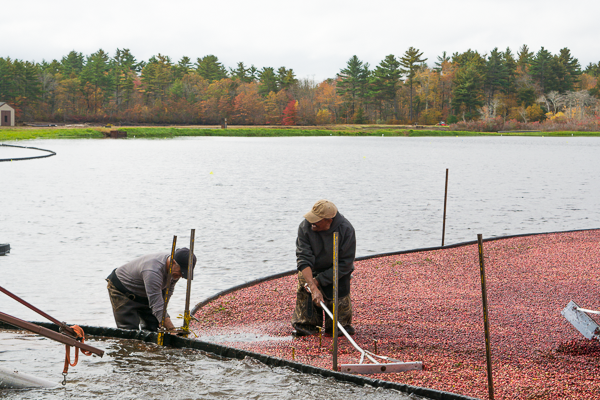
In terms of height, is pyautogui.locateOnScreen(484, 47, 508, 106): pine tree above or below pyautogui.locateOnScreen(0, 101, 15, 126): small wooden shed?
above

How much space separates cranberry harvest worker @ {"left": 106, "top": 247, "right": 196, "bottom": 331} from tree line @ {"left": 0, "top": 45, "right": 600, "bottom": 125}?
107679mm

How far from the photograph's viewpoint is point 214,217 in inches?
716

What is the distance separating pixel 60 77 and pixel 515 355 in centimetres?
12553

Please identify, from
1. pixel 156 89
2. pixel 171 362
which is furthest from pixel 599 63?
pixel 171 362

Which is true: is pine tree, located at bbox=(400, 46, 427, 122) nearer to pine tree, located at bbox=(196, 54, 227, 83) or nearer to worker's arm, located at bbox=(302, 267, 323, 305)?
pine tree, located at bbox=(196, 54, 227, 83)

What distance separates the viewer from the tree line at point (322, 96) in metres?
111

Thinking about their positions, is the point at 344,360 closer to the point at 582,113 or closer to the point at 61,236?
the point at 61,236

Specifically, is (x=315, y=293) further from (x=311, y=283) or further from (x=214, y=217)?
(x=214, y=217)

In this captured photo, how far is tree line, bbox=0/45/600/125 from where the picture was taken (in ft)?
365

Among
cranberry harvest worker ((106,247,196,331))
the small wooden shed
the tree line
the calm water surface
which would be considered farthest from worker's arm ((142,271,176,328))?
the tree line

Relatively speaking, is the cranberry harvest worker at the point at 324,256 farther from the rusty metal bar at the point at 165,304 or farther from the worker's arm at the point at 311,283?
the rusty metal bar at the point at 165,304

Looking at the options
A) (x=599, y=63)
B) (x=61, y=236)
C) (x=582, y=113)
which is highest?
(x=599, y=63)

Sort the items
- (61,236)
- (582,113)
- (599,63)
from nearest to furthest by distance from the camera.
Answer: (61,236) < (582,113) < (599,63)

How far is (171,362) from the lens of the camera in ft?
20.0
